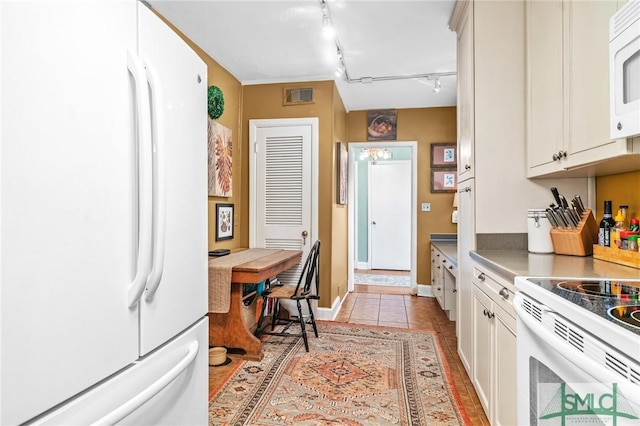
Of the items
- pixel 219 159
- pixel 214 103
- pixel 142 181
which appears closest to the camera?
pixel 142 181

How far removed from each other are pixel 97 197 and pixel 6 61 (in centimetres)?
29

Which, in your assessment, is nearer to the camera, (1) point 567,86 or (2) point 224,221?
(1) point 567,86

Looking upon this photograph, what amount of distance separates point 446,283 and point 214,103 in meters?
2.81

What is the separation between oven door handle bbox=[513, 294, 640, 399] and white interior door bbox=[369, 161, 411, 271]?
5659 millimetres

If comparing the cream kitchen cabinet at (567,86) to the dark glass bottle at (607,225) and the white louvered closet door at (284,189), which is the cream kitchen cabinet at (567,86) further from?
the white louvered closet door at (284,189)

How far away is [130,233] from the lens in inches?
34.2

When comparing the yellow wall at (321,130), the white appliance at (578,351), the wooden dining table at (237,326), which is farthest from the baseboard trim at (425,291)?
the white appliance at (578,351)

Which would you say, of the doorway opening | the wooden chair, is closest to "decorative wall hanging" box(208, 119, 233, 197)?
the wooden chair

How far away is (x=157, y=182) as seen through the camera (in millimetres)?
917

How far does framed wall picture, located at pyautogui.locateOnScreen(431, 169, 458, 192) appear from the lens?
4.66m

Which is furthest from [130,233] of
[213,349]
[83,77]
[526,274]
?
[213,349]

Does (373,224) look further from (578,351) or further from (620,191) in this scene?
(578,351)

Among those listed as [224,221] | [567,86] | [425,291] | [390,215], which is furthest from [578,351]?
[390,215]

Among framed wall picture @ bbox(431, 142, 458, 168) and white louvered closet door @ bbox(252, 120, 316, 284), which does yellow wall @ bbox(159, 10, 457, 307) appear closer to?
white louvered closet door @ bbox(252, 120, 316, 284)
